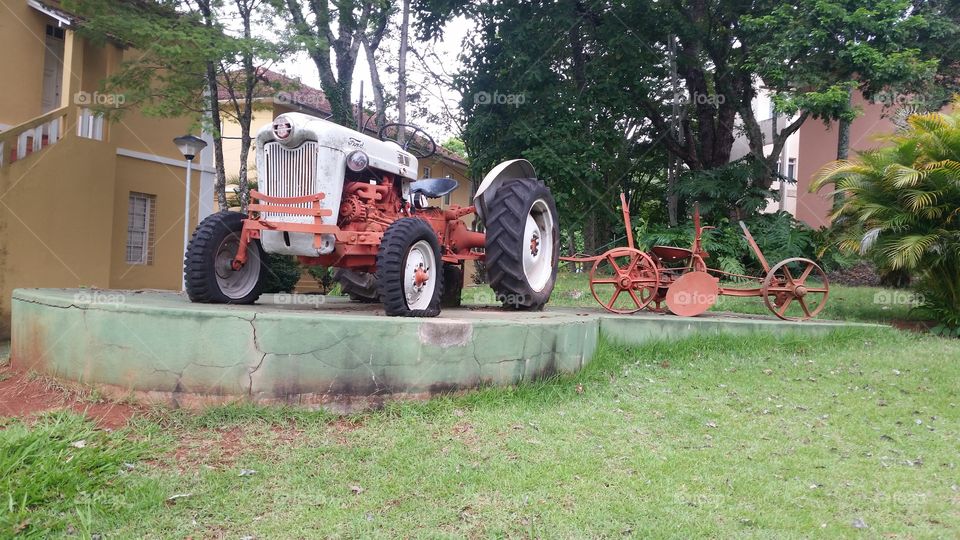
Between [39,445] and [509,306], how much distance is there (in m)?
4.36

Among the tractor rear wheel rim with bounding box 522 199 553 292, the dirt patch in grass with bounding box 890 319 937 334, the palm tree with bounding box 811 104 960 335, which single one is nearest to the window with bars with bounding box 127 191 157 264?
the tractor rear wheel rim with bounding box 522 199 553 292

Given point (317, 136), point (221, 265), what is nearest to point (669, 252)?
point (317, 136)

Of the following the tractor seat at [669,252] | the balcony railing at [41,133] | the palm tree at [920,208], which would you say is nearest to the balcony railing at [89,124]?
the balcony railing at [41,133]

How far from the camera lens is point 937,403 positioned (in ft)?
19.2

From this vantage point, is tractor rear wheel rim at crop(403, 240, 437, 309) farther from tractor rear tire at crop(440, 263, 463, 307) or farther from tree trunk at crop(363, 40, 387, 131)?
tree trunk at crop(363, 40, 387, 131)

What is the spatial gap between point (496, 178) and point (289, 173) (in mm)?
2349

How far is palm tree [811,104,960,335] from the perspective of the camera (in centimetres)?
884

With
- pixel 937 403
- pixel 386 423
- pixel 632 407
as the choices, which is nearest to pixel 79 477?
pixel 386 423

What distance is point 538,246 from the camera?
7.58 meters

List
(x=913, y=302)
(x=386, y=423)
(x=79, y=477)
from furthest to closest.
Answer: (x=913, y=302) → (x=386, y=423) → (x=79, y=477)

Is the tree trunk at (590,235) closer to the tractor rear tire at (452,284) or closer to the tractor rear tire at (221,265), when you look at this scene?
the tractor rear tire at (452,284)

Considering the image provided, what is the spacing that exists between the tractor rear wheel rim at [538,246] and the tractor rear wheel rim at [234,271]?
8.58 ft

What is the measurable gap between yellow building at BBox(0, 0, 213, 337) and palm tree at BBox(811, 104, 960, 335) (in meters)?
12.1

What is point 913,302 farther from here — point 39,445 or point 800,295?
point 39,445
